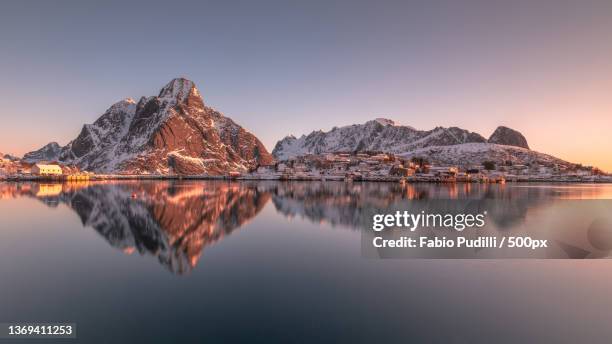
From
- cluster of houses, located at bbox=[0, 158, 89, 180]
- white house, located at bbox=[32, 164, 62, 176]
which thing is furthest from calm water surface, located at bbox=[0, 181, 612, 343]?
white house, located at bbox=[32, 164, 62, 176]

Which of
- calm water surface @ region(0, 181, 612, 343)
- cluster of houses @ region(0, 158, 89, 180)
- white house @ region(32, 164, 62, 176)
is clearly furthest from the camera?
white house @ region(32, 164, 62, 176)

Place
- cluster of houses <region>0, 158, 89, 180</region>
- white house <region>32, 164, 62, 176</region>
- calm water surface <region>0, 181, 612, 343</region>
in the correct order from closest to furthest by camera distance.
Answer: calm water surface <region>0, 181, 612, 343</region> → cluster of houses <region>0, 158, 89, 180</region> → white house <region>32, 164, 62, 176</region>

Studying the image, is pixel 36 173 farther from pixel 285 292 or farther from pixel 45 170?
pixel 285 292

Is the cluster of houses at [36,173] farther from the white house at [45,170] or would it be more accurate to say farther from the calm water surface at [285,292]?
the calm water surface at [285,292]

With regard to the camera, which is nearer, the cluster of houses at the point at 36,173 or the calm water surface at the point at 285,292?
the calm water surface at the point at 285,292

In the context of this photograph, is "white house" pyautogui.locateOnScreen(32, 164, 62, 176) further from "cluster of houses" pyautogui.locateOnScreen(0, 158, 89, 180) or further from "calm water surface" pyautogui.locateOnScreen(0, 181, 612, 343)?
"calm water surface" pyautogui.locateOnScreen(0, 181, 612, 343)

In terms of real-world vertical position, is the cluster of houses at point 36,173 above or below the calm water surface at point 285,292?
above

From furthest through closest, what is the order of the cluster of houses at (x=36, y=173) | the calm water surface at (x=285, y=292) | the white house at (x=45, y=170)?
1. the white house at (x=45, y=170)
2. the cluster of houses at (x=36, y=173)
3. the calm water surface at (x=285, y=292)

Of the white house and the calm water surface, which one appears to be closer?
the calm water surface

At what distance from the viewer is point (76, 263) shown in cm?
1855

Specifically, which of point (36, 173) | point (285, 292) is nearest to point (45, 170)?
point (36, 173)

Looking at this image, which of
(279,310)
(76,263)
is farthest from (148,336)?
(76,263)

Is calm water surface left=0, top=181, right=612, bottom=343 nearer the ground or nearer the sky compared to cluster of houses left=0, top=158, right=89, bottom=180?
nearer the ground

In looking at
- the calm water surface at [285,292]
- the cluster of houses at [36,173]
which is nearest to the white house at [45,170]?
the cluster of houses at [36,173]
